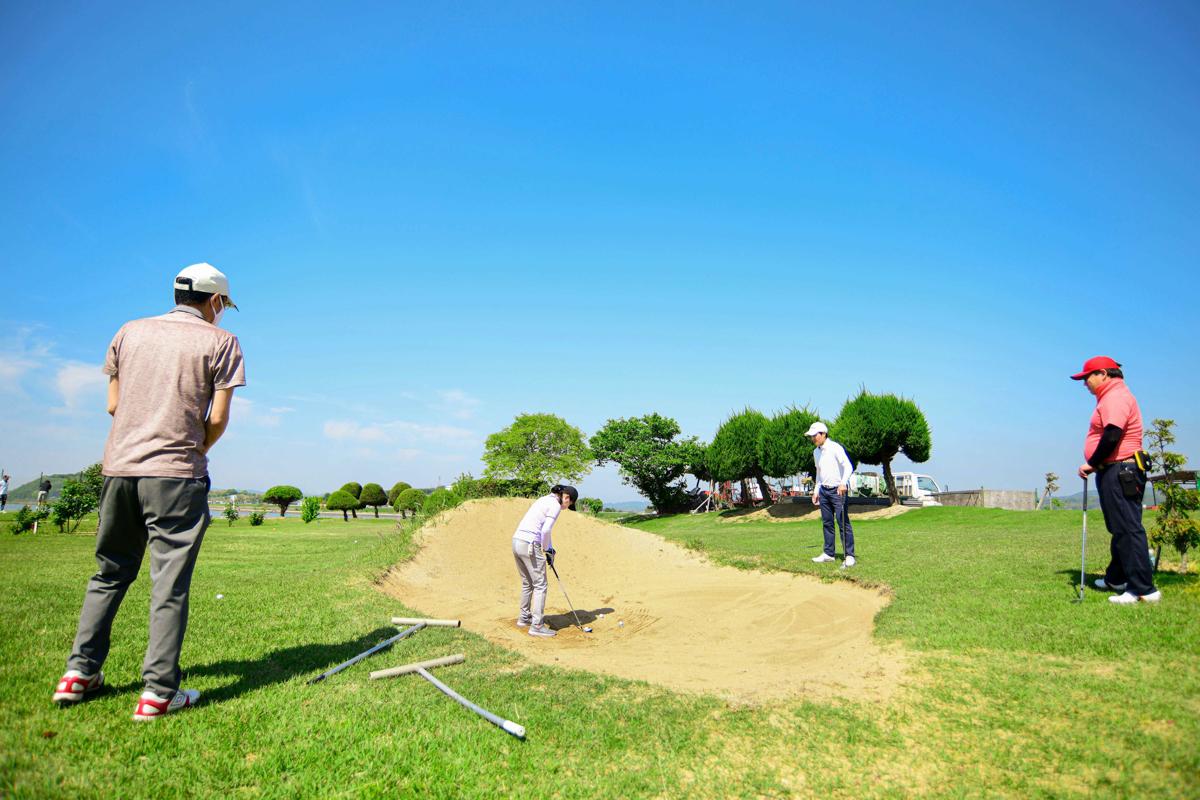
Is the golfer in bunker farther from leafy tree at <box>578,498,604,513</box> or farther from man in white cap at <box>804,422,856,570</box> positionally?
leafy tree at <box>578,498,604,513</box>

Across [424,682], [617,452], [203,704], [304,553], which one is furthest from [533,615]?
[617,452]

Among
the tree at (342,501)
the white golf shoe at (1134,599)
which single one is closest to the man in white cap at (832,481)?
the white golf shoe at (1134,599)

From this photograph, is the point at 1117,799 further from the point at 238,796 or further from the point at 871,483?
the point at 871,483

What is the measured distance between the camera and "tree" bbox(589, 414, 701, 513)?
45.0 metres

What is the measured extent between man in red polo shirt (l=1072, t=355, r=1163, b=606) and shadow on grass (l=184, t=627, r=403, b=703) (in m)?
7.32

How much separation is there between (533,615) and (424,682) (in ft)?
10.1

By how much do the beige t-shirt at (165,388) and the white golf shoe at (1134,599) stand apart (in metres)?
7.97

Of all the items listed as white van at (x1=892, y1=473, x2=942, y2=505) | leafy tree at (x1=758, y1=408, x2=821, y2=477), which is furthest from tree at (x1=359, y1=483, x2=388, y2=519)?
white van at (x1=892, y1=473, x2=942, y2=505)

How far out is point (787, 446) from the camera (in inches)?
1288

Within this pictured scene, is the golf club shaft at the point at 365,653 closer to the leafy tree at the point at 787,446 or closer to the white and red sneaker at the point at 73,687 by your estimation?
the white and red sneaker at the point at 73,687

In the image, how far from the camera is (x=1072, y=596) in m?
6.74

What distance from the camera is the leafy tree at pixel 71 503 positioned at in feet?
72.0

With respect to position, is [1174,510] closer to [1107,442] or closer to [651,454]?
[1107,442]

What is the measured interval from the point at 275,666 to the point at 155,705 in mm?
1419
